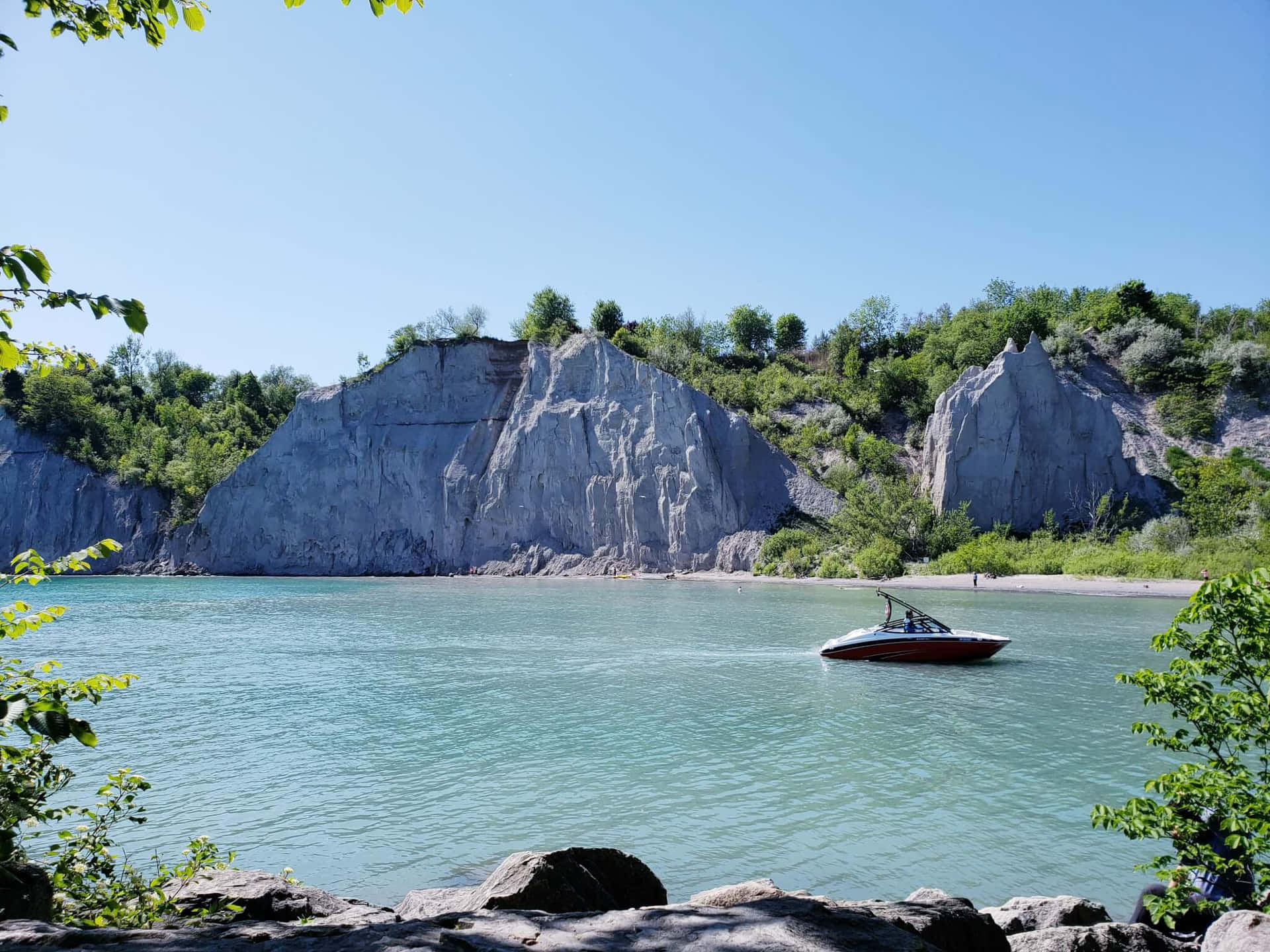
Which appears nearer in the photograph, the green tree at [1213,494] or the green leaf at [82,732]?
the green leaf at [82,732]

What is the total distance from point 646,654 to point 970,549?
104 ft

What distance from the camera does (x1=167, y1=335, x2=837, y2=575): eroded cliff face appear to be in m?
58.4

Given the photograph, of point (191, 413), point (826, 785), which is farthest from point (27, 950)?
point (191, 413)

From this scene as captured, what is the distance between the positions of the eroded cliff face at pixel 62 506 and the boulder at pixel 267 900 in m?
73.6

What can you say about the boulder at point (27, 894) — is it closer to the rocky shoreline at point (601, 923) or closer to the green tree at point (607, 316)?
the rocky shoreline at point (601, 923)

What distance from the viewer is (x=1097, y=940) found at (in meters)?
5.18

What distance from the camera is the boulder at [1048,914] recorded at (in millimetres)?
6203

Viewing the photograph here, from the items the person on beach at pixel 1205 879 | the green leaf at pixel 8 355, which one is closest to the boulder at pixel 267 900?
the green leaf at pixel 8 355

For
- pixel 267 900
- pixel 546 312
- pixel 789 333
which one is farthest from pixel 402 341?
pixel 267 900

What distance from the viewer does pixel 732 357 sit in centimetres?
8481

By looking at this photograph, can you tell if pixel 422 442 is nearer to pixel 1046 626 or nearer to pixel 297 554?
pixel 297 554

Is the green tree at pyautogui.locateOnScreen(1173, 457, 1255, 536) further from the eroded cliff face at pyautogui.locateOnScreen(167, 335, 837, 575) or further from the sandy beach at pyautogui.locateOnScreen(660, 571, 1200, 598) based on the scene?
the eroded cliff face at pyautogui.locateOnScreen(167, 335, 837, 575)

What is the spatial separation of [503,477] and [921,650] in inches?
1810

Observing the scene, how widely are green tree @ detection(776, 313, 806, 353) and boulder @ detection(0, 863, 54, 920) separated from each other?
87.4m
